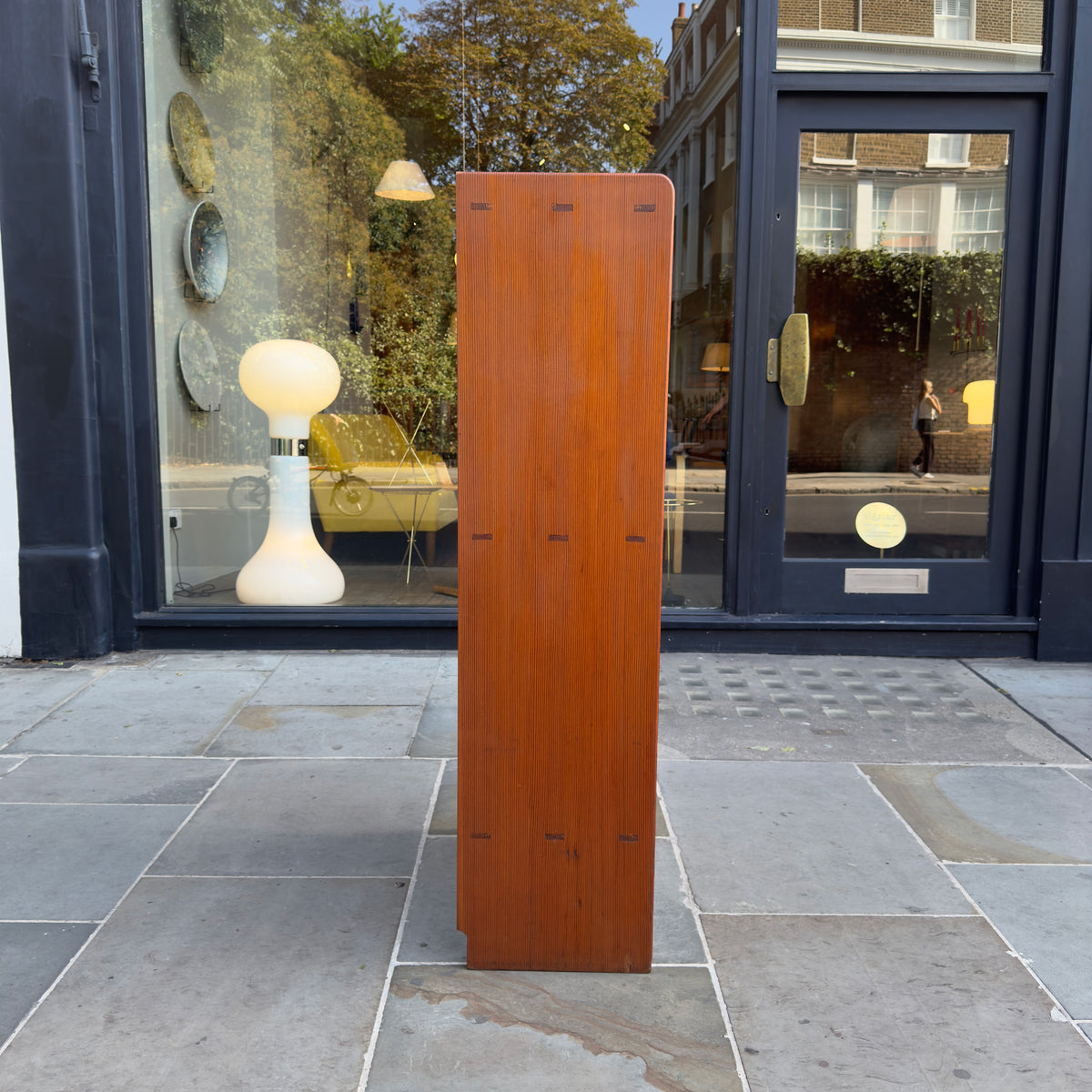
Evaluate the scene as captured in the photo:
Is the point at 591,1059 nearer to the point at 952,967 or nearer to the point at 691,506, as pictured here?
the point at 952,967

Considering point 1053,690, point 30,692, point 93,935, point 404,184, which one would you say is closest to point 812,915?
point 93,935

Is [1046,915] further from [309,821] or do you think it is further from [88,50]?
[88,50]

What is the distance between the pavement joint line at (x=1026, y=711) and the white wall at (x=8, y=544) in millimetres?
4525

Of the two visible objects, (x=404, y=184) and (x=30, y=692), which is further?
(x=404, y=184)

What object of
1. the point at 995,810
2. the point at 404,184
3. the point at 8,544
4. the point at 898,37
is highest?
the point at 898,37

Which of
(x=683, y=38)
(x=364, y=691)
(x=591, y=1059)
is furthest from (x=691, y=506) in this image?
(x=591, y=1059)

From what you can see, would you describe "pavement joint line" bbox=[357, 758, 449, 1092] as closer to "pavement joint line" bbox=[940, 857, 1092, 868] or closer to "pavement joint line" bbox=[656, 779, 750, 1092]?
"pavement joint line" bbox=[656, 779, 750, 1092]

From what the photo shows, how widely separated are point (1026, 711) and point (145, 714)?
3.60m

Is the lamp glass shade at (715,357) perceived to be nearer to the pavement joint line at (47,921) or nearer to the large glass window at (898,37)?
the large glass window at (898,37)

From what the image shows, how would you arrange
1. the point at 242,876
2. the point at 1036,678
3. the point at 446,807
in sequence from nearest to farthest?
the point at 242,876, the point at 446,807, the point at 1036,678

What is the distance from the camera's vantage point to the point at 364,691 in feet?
14.2

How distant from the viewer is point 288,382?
17.8 feet

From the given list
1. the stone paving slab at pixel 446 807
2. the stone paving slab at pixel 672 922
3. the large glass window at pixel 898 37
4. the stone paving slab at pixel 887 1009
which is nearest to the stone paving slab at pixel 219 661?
the stone paving slab at pixel 446 807

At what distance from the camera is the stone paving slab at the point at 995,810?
2822 millimetres
